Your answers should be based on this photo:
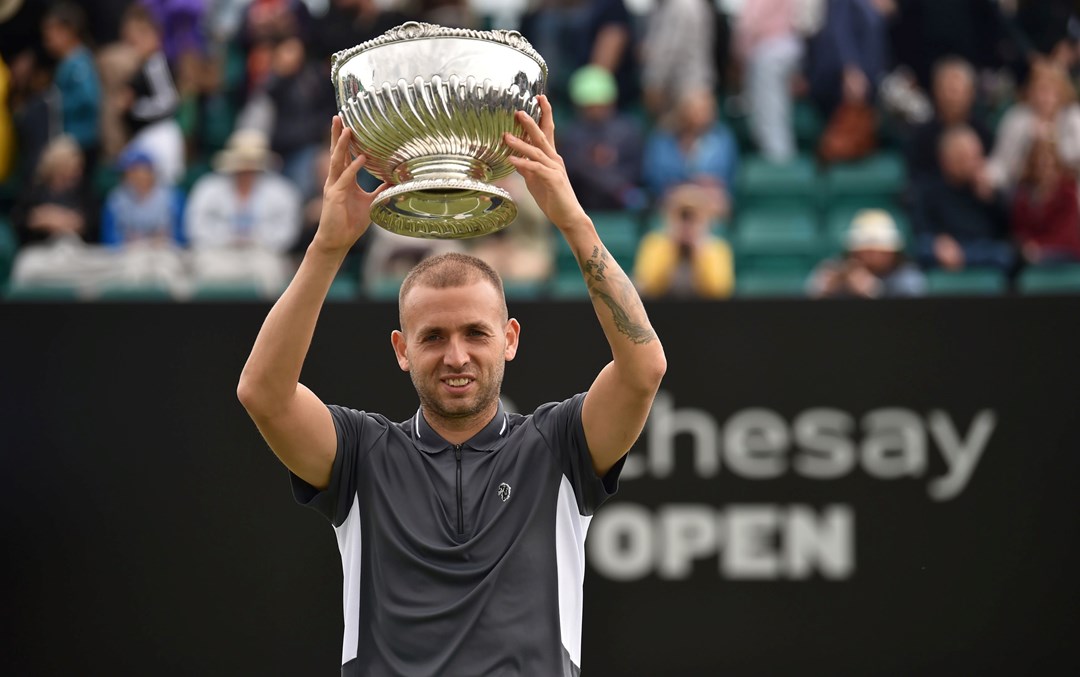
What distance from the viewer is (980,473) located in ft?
16.7

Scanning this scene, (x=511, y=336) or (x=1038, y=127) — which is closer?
(x=511, y=336)

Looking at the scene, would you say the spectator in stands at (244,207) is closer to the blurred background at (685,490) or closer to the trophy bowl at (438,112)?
the blurred background at (685,490)

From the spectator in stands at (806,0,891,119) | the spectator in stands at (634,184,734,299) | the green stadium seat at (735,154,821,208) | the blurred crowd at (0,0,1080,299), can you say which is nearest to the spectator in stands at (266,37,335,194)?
the blurred crowd at (0,0,1080,299)

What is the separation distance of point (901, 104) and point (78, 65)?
543 centimetres

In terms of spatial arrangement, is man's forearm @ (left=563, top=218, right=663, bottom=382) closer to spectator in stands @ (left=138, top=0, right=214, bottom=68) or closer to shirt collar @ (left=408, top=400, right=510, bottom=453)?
shirt collar @ (left=408, top=400, right=510, bottom=453)

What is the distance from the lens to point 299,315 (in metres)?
2.83

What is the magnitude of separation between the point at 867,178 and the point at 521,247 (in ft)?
7.94

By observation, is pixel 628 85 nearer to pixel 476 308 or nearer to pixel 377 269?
pixel 377 269

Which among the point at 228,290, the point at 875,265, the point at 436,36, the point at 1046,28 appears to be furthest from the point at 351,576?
the point at 1046,28

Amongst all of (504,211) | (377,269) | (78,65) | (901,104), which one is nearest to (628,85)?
(901,104)

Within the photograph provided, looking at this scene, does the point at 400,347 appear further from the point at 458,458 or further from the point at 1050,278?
the point at 1050,278

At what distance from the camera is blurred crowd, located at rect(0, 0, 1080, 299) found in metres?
7.23

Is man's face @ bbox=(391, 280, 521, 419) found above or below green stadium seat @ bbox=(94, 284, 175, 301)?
below

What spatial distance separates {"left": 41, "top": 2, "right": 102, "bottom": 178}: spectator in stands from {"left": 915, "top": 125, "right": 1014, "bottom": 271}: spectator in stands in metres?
5.26
